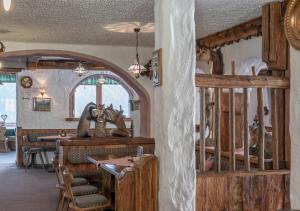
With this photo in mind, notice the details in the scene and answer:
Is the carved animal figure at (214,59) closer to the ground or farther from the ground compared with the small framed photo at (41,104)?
farther from the ground

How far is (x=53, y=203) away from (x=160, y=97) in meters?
4.00

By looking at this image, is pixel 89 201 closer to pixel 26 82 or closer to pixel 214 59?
pixel 214 59

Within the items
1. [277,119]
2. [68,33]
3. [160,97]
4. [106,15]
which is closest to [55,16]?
[106,15]

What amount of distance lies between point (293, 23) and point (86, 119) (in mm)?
3881

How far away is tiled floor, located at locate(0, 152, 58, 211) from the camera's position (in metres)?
6.52

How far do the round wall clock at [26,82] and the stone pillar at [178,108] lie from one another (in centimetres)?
903

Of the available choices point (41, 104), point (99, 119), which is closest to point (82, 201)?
point (99, 119)

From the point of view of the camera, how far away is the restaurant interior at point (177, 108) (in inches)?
130

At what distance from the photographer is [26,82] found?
11.7 meters

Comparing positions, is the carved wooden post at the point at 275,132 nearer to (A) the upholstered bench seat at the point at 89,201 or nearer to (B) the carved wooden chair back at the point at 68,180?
(A) the upholstered bench seat at the point at 89,201

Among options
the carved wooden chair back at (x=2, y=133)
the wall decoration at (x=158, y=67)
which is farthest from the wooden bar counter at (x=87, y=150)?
the carved wooden chair back at (x=2, y=133)

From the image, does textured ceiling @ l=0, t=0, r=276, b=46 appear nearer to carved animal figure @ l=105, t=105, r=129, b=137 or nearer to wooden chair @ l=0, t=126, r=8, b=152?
carved animal figure @ l=105, t=105, r=129, b=137

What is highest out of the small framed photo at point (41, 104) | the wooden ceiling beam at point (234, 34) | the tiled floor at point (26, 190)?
the wooden ceiling beam at point (234, 34)

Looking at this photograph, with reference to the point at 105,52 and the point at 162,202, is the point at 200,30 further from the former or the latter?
the point at 162,202
